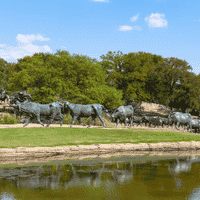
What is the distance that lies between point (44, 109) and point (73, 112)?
218cm

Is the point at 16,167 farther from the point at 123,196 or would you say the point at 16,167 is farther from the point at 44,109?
the point at 44,109

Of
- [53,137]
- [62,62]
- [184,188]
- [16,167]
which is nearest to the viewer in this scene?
[184,188]

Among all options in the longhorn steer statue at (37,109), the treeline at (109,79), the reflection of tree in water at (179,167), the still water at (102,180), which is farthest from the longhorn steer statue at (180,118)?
the still water at (102,180)

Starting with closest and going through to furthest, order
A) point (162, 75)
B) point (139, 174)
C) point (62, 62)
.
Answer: point (139, 174), point (62, 62), point (162, 75)

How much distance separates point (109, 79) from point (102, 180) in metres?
39.3

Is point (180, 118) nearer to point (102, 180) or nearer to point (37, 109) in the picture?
point (37, 109)

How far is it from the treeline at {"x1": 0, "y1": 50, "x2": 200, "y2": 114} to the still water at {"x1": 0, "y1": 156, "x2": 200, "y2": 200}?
20.3 metres

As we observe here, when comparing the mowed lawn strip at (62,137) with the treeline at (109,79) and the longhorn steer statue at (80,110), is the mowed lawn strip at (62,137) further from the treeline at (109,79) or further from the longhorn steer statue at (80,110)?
the treeline at (109,79)

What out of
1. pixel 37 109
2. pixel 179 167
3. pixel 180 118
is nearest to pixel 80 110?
pixel 37 109

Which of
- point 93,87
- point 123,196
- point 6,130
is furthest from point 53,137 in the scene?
point 93,87

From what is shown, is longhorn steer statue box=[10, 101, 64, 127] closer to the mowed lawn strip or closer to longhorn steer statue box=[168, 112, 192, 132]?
the mowed lawn strip

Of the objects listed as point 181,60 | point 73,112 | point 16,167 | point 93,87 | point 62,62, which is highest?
point 181,60

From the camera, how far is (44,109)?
19.5 meters

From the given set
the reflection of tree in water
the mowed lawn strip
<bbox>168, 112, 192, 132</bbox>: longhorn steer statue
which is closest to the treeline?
<bbox>168, 112, 192, 132</bbox>: longhorn steer statue
